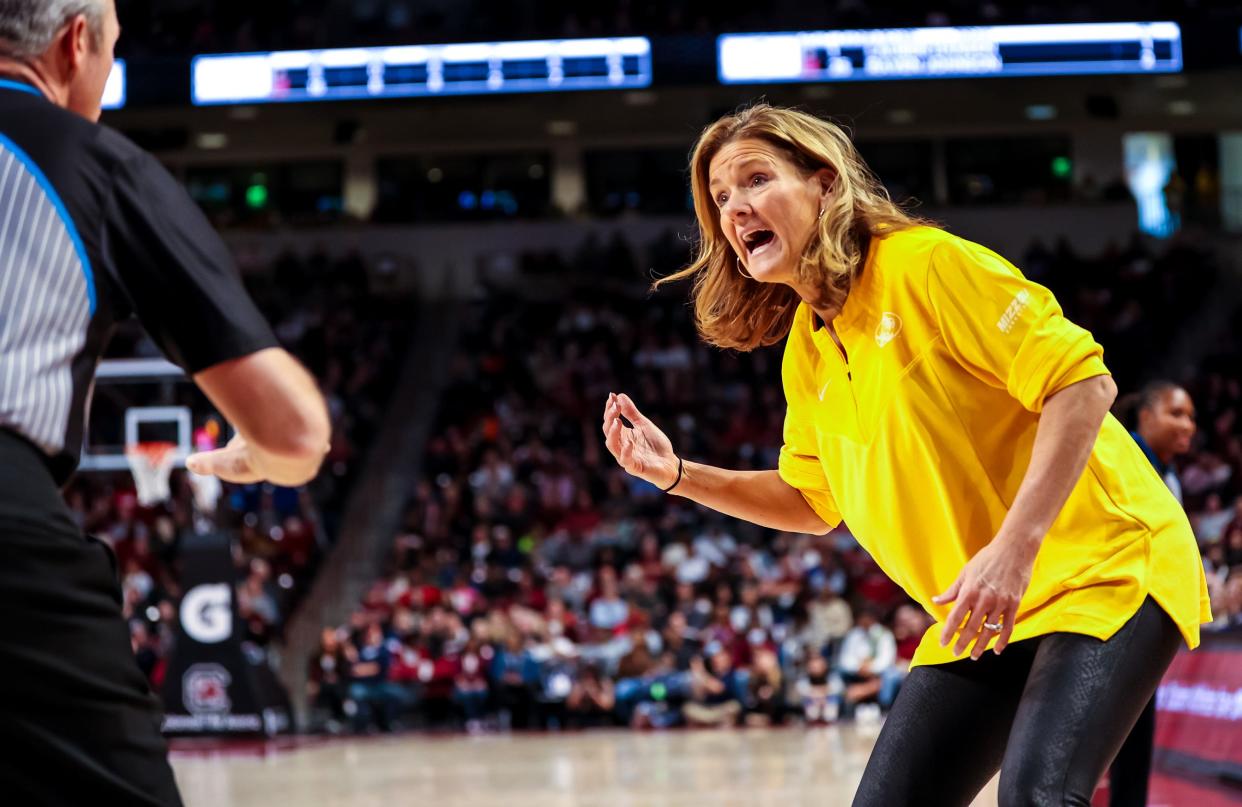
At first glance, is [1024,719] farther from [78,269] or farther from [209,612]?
[209,612]

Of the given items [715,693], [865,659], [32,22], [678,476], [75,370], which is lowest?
[715,693]

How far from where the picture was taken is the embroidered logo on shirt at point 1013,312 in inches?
117

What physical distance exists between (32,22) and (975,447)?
2040 millimetres

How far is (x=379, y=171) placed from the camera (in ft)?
91.9

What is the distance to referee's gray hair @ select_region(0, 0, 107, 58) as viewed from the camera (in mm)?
2051

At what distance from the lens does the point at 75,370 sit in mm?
1997

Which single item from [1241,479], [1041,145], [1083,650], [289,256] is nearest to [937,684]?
[1083,650]

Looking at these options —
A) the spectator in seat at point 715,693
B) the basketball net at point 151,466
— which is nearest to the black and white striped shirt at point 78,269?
the basketball net at point 151,466

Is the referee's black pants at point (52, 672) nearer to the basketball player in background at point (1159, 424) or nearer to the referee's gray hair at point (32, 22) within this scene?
the referee's gray hair at point (32, 22)

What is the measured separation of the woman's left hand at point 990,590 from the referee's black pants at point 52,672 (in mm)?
1547

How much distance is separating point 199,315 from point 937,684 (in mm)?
1877

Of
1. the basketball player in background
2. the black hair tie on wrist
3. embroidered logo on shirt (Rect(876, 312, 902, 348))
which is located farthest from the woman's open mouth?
the basketball player in background

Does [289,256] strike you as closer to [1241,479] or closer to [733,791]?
[1241,479]

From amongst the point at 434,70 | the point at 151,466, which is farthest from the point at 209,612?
the point at 434,70
